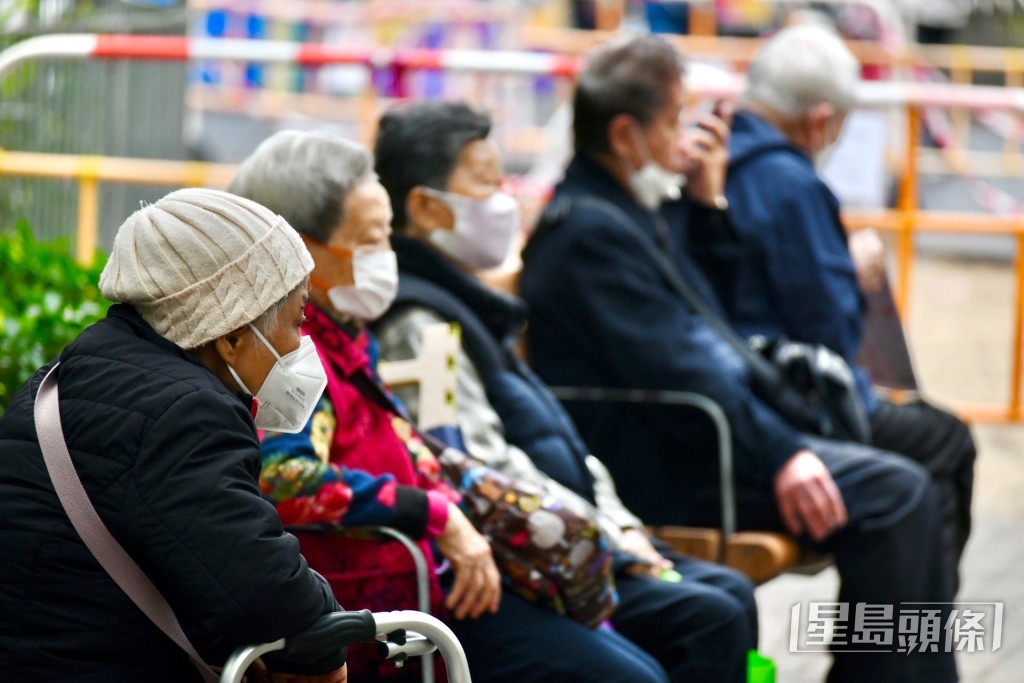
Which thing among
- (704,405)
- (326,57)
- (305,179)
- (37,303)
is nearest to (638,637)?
(704,405)

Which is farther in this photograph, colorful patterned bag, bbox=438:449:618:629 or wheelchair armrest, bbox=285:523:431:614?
colorful patterned bag, bbox=438:449:618:629

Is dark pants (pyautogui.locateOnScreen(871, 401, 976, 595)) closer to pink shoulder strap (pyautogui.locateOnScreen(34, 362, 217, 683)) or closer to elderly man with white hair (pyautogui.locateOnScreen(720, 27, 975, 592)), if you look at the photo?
elderly man with white hair (pyautogui.locateOnScreen(720, 27, 975, 592))

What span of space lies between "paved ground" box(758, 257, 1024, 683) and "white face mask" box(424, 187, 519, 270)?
1.83 m

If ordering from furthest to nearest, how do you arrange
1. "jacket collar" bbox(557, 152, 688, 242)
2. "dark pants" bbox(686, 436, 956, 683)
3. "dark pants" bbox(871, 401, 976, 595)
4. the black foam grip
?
"dark pants" bbox(871, 401, 976, 595) < "jacket collar" bbox(557, 152, 688, 242) < "dark pants" bbox(686, 436, 956, 683) < the black foam grip

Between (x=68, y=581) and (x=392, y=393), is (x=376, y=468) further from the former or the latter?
(x=68, y=581)

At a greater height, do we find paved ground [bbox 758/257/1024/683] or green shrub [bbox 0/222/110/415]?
green shrub [bbox 0/222/110/415]

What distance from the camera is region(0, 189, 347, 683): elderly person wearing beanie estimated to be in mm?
2244

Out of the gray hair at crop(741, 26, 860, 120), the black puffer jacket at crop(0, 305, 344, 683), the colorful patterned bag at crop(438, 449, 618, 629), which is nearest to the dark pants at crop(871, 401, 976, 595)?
the gray hair at crop(741, 26, 860, 120)

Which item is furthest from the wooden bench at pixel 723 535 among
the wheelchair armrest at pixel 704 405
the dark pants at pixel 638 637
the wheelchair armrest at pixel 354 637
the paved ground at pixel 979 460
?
the wheelchair armrest at pixel 354 637

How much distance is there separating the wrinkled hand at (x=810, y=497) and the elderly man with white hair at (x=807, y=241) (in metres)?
0.53

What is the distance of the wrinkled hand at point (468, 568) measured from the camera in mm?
3137

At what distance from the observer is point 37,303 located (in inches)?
152

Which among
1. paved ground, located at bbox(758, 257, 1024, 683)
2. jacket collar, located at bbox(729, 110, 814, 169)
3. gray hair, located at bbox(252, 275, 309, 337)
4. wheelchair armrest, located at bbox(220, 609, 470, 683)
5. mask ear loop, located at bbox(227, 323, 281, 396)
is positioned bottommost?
paved ground, located at bbox(758, 257, 1024, 683)

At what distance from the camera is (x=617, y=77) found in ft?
14.7
